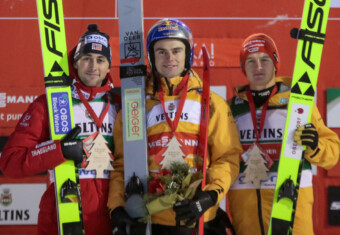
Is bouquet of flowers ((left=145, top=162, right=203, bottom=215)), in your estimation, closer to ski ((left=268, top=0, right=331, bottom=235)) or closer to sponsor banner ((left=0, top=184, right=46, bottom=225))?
ski ((left=268, top=0, right=331, bottom=235))

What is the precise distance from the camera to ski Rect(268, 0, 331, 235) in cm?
258

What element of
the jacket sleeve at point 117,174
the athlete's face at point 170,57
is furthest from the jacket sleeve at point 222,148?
the jacket sleeve at point 117,174

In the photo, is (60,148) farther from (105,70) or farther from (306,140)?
(306,140)

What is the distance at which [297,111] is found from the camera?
261cm

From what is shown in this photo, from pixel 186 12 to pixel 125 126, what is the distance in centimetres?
209

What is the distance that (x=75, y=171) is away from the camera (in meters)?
2.54

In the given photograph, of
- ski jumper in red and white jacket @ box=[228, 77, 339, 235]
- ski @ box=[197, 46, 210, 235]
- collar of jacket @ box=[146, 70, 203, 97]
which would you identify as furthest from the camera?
ski jumper in red and white jacket @ box=[228, 77, 339, 235]

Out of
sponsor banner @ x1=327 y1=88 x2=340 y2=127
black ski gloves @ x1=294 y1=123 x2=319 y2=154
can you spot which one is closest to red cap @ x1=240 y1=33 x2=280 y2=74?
black ski gloves @ x1=294 y1=123 x2=319 y2=154

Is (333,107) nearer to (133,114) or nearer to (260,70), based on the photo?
(260,70)

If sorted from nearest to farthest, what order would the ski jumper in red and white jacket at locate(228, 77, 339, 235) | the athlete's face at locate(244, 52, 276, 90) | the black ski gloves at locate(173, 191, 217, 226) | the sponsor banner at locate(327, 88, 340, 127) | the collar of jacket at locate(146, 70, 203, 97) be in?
the black ski gloves at locate(173, 191, 217, 226)
the collar of jacket at locate(146, 70, 203, 97)
the ski jumper in red and white jacket at locate(228, 77, 339, 235)
the athlete's face at locate(244, 52, 276, 90)
the sponsor banner at locate(327, 88, 340, 127)

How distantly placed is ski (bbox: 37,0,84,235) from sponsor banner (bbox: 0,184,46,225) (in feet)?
→ 6.01

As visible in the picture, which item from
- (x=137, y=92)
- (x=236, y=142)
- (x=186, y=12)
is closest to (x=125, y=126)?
(x=137, y=92)

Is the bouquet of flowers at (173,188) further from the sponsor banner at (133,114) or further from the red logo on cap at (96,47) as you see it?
the red logo on cap at (96,47)

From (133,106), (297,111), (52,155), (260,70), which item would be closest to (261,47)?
(260,70)
